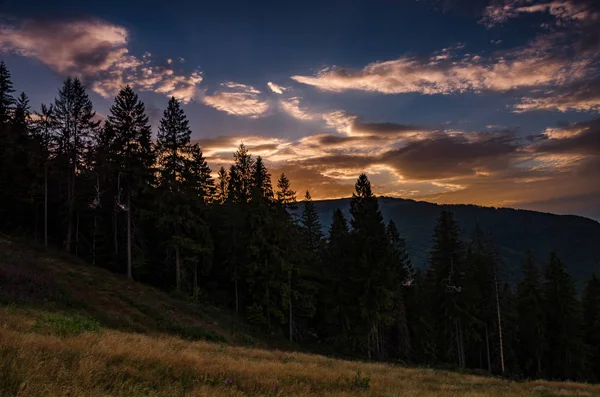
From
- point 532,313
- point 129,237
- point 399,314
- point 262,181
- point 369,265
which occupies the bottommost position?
point 532,313

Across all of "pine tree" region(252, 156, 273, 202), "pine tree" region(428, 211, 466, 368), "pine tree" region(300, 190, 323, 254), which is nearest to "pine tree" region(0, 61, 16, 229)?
"pine tree" region(252, 156, 273, 202)

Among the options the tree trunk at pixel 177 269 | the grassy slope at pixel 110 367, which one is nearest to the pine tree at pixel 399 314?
the tree trunk at pixel 177 269

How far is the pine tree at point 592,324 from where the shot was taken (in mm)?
48000

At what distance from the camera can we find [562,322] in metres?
45.5

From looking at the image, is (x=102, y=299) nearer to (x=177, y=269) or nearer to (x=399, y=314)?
(x=177, y=269)

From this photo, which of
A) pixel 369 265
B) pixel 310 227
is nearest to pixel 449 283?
pixel 369 265

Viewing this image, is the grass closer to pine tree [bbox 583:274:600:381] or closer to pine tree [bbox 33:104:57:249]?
pine tree [bbox 33:104:57:249]

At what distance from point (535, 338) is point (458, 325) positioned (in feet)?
36.1

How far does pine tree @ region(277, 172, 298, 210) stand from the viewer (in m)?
42.8

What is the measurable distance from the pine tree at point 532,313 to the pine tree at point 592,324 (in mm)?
5698

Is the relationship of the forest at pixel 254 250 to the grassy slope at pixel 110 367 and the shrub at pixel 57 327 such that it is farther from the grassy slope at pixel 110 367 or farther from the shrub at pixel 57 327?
the shrub at pixel 57 327

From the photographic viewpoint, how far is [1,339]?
7.48 metres

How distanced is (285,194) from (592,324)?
44.0m

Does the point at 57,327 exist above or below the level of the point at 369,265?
above
